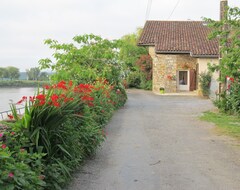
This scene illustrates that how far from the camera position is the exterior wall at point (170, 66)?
33.3 meters

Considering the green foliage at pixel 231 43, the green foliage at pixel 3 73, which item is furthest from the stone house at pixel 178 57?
the green foliage at pixel 3 73

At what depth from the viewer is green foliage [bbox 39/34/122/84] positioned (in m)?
17.0

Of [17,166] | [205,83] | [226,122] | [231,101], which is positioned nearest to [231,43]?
[226,122]

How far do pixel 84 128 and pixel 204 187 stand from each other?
2727 mm

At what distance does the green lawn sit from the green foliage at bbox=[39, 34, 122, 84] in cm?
545

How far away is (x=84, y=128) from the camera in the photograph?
7629 millimetres

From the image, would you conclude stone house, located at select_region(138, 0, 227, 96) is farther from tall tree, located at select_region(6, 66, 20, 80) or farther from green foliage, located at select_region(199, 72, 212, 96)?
tall tree, located at select_region(6, 66, 20, 80)

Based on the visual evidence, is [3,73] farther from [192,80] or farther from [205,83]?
[192,80]

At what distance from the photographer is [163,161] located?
781 cm

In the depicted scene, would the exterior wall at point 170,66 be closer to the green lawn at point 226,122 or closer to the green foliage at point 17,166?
the green lawn at point 226,122

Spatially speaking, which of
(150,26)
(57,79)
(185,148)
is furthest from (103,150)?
(150,26)

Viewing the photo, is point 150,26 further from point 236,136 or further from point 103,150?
point 103,150

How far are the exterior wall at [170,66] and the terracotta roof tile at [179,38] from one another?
886 mm

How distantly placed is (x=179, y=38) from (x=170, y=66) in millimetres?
3187
